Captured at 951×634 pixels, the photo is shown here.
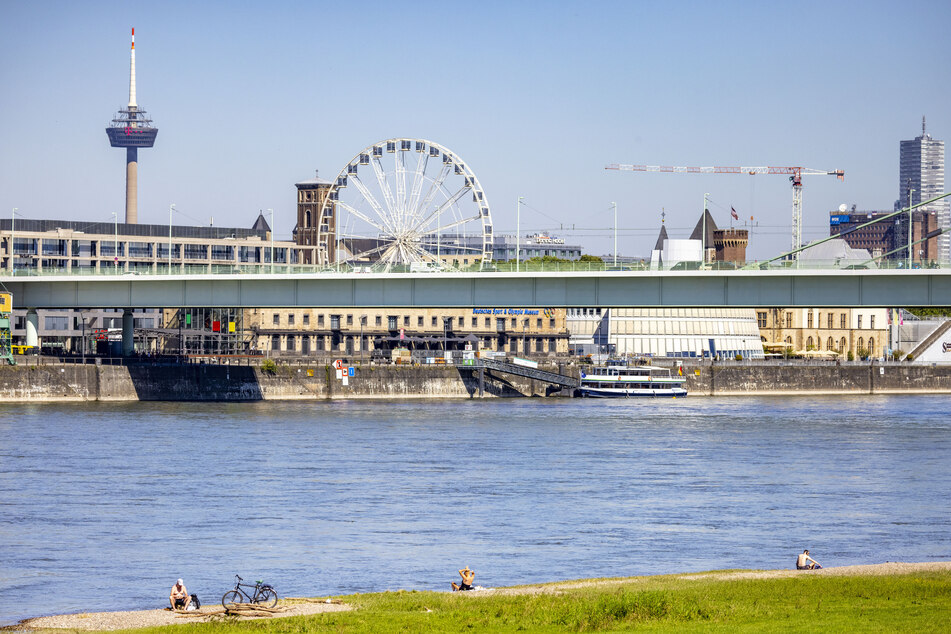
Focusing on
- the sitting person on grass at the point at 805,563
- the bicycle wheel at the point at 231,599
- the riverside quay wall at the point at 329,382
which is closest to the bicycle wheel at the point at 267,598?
the bicycle wheel at the point at 231,599

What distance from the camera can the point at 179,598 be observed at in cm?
3641

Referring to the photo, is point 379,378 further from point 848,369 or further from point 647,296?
point 848,369

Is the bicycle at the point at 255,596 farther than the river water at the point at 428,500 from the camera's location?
No

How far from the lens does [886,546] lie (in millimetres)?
47844

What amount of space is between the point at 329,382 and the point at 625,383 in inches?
1243

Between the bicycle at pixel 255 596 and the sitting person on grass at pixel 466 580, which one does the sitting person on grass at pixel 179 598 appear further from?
the sitting person on grass at pixel 466 580

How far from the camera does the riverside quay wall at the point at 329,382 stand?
11650 cm

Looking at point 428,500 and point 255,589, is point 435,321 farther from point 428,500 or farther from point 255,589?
point 255,589

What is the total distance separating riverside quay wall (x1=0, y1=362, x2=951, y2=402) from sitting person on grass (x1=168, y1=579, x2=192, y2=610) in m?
82.5

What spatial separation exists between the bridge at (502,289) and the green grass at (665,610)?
53634mm

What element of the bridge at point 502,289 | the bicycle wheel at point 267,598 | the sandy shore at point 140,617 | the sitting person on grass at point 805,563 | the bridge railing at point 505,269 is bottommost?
the sandy shore at point 140,617

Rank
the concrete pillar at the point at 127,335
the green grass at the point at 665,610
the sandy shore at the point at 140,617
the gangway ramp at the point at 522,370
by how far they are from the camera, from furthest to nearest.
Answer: the gangway ramp at the point at 522,370
the concrete pillar at the point at 127,335
the sandy shore at the point at 140,617
the green grass at the point at 665,610

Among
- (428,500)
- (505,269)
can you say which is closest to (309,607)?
(428,500)

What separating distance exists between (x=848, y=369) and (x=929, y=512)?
10271 centimetres
